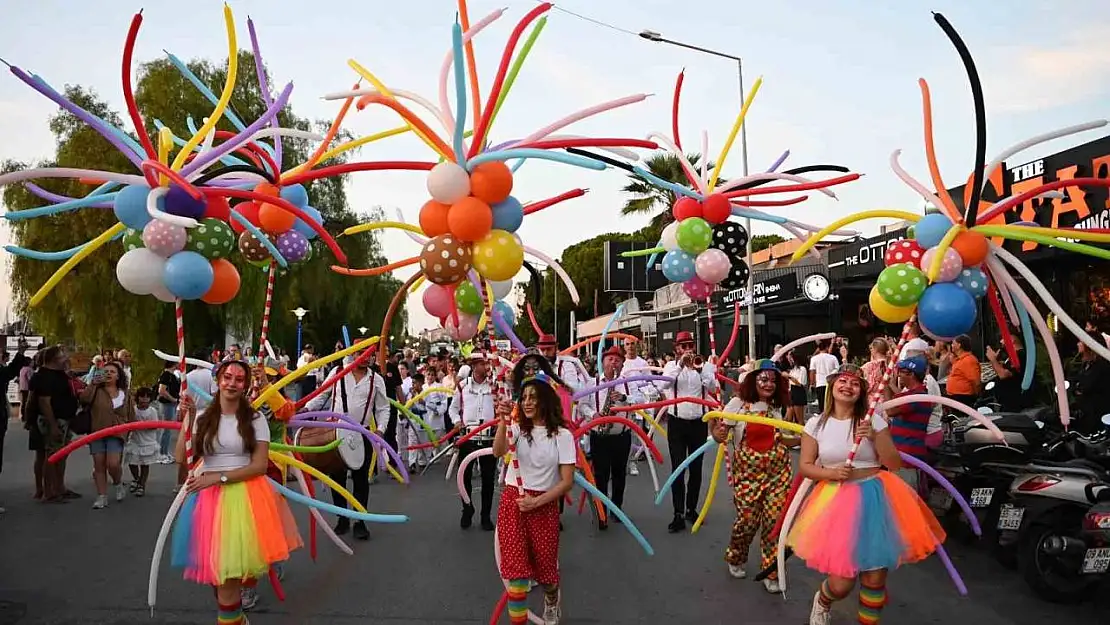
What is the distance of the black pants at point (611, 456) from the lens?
9023mm

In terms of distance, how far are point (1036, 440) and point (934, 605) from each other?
182 cm

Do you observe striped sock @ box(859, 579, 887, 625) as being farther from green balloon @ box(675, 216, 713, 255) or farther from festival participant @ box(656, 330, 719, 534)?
green balloon @ box(675, 216, 713, 255)

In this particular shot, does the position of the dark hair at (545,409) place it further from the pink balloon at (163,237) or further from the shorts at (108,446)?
the shorts at (108,446)

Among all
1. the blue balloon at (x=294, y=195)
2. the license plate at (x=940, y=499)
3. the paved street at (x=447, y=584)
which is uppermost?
the blue balloon at (x=294, y=195)

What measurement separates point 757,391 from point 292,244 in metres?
3.98

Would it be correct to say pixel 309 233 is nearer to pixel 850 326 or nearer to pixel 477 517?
pixel 477 517

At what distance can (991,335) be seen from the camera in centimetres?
1652

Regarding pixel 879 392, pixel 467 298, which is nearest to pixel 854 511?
pixel 879 392

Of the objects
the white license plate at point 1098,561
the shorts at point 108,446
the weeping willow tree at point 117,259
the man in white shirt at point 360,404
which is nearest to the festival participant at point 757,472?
the white license plate at point 1098,561

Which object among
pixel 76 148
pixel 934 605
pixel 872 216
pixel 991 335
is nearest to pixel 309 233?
pixel 872 216

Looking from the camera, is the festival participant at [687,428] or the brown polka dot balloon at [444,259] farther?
the festival participant at [687,428]

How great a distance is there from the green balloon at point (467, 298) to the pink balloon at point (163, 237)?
230 centimetres

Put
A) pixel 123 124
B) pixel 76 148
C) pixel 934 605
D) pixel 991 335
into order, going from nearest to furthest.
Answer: pixel 934 605 < pixel 991 335 < pixel 76 148 < pixel 123 124

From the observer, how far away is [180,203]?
553 cm
